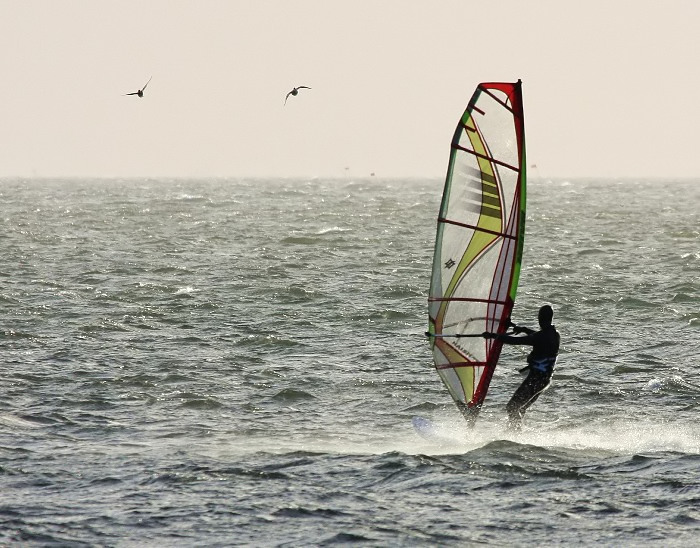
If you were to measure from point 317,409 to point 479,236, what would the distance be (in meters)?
4.45

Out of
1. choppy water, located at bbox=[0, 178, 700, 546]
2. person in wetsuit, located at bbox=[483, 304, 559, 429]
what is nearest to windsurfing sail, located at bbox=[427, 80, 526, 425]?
person in wetsuit, located at bbox=[483, 304, 559, 429]

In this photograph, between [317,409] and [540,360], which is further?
[317,409]

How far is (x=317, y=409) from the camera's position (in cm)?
1809

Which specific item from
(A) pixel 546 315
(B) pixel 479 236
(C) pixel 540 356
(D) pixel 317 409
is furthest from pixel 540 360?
(D) pixel 317 409

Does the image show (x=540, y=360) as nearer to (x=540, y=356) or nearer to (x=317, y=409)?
(x=540, y=356)

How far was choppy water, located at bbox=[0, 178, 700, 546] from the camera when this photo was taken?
12.2 metres

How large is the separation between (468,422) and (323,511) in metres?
4.28

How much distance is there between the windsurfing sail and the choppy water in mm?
1369

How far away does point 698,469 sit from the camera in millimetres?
14164

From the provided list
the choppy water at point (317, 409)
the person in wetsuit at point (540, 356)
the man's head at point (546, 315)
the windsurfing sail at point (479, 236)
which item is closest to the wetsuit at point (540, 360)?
the person in wetsuit at point (540, 356)

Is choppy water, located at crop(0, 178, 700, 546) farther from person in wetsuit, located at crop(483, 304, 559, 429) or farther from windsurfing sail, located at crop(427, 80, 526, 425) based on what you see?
windsurfing sail, located at crop(427, 80, 526, 425)

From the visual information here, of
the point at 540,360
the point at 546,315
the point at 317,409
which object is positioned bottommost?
the point at 317,409

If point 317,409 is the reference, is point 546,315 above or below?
above

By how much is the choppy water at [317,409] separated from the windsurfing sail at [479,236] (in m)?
1.37
